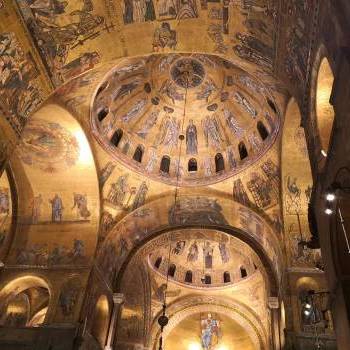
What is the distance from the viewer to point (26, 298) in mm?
17891

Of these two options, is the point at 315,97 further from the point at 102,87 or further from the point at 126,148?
the point at 126,148

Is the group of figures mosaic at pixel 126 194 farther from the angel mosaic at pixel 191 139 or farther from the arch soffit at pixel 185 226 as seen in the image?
the angel mosaic at pixel 191 139

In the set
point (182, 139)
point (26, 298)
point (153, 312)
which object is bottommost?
point (26, 298)

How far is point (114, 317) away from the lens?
685 inches

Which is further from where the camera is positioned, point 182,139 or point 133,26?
point 182,139

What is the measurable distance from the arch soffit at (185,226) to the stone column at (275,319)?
54 centimetres

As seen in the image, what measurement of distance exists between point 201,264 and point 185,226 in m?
7.94

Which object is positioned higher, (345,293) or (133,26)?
→ (133,26)

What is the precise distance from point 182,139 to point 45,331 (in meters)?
10.2

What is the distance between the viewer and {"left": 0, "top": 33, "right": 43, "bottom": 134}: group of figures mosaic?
9398 mm

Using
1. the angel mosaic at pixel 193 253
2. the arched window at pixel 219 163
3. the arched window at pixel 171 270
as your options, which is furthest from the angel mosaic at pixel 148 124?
the arched window at pixel 171 270

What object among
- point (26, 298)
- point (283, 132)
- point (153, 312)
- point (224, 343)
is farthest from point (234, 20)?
point (224, 343)

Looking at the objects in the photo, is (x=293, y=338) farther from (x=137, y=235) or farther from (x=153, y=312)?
(x=153, y=312)

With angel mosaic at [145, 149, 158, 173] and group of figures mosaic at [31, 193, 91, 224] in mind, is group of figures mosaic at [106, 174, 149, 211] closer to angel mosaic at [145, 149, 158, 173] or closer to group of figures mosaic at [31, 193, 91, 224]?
angel mosaic at [145, 149, 158, 173]
